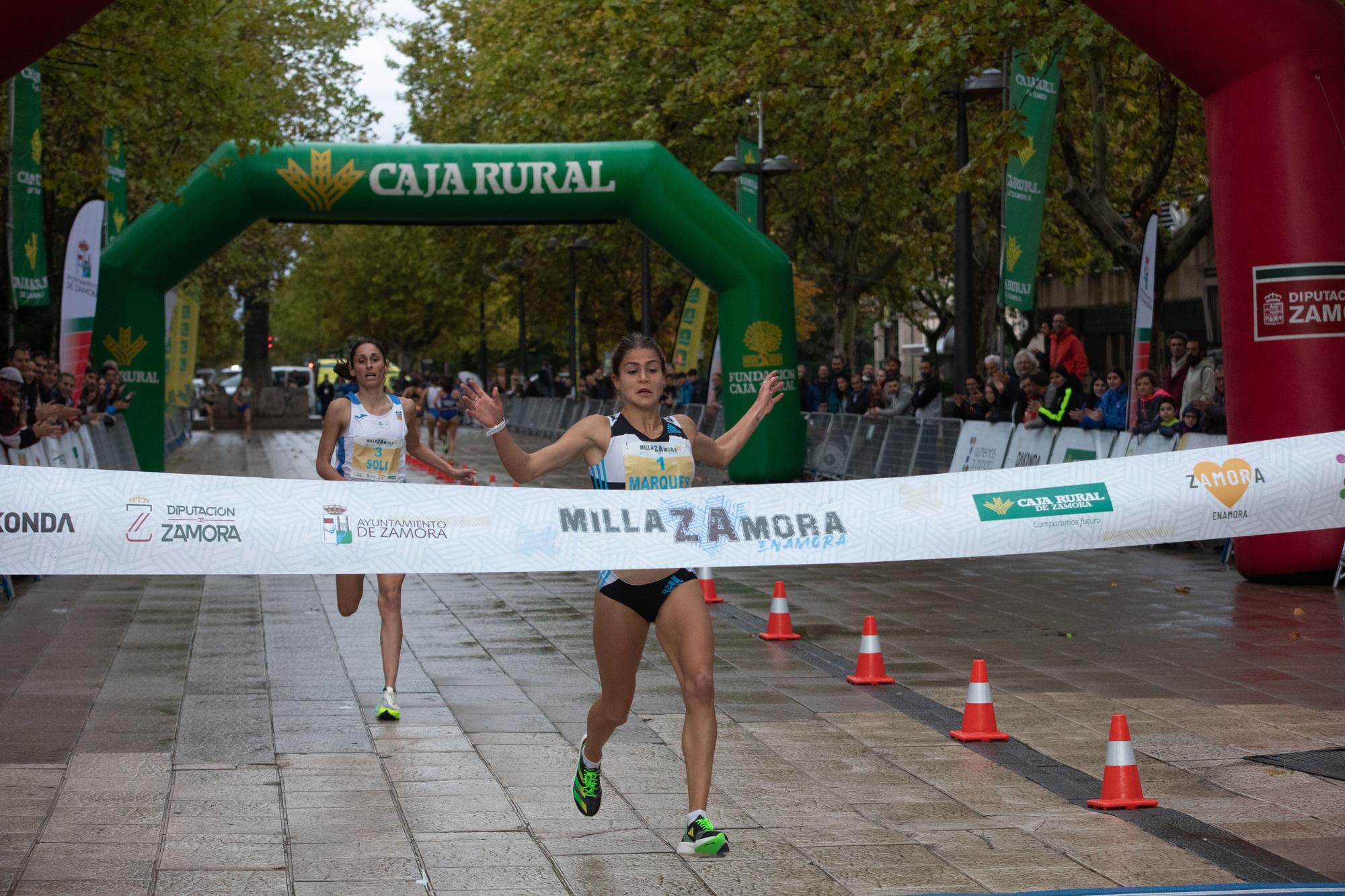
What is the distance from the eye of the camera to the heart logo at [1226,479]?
264 inches

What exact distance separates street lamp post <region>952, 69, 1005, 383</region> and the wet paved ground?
7.37 m

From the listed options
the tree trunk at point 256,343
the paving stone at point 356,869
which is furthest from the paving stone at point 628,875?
the tree trunk at point 256,343

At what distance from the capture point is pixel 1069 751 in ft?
24.7

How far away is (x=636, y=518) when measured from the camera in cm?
609

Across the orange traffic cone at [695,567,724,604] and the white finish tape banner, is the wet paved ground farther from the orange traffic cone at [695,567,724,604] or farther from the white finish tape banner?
the white finish tape banner

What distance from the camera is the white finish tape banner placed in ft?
19.9

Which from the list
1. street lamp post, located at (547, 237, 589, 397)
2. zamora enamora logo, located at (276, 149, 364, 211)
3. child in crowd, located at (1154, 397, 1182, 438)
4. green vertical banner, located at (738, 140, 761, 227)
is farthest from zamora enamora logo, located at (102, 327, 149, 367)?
street lamp post, located at (547, 237, 589, 397)

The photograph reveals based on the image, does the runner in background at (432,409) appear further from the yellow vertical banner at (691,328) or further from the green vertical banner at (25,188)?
the green vertical banner at (25,188)

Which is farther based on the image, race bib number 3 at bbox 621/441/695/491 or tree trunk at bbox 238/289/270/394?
tree trunk at bbox 238/289/270/394

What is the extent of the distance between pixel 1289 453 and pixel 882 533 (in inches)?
67.3

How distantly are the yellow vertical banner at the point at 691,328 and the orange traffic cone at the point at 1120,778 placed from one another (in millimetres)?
23496

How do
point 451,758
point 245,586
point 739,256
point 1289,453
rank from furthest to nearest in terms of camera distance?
A: point 739,256
point 245,586
point 451,758
point 1289,453

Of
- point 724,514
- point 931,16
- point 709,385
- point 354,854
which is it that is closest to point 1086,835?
point 724,514

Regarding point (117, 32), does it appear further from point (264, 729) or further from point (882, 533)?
point (882, 533)
